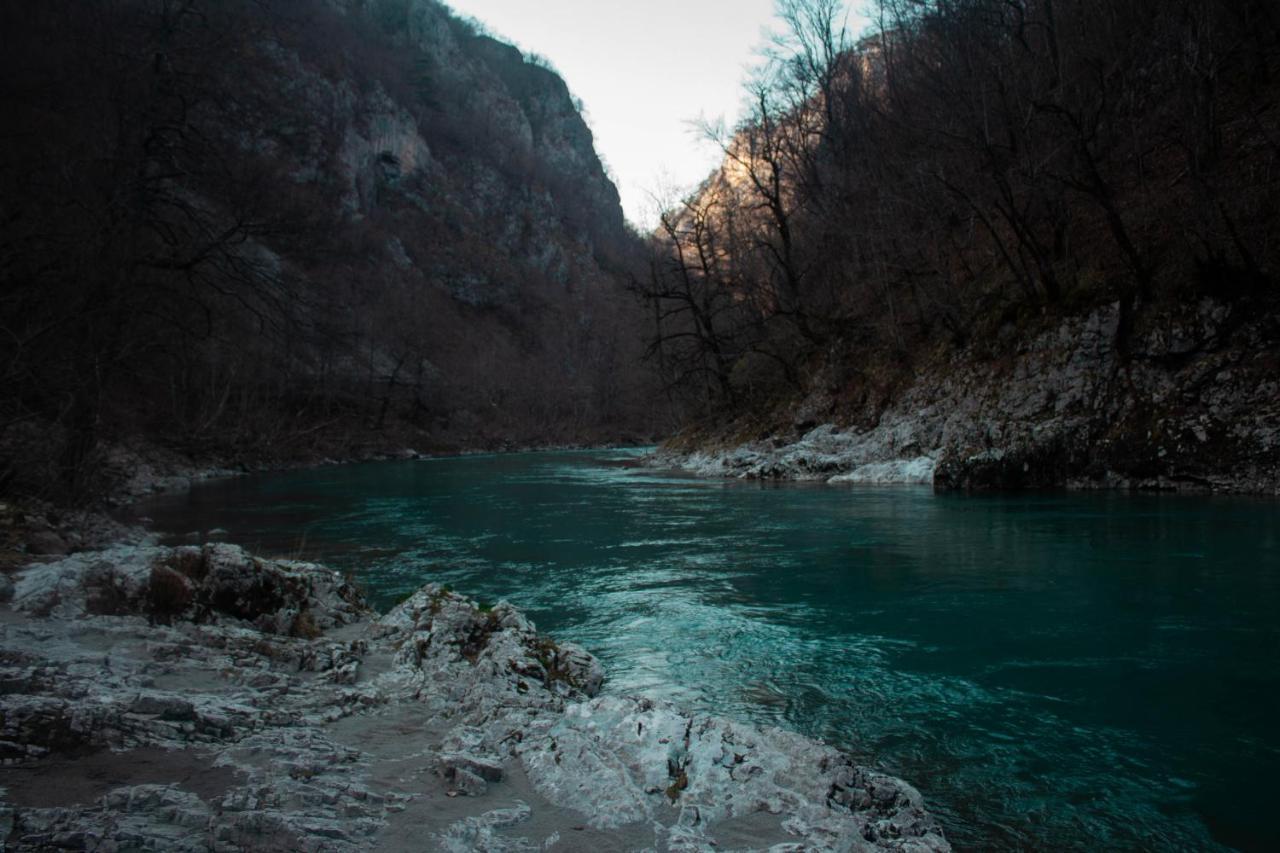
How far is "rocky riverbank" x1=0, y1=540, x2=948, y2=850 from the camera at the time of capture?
2.47m

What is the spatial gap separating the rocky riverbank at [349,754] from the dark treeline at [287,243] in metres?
5.70

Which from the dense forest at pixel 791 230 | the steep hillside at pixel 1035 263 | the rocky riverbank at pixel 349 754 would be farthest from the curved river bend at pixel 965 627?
the dense forest at pixel 791 230

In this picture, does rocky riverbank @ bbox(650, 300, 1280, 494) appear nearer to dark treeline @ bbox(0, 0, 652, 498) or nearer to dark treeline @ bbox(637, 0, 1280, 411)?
dark treeline @ bbox(637, 0, 1280, 411)

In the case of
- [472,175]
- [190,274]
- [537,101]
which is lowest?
[190,274]

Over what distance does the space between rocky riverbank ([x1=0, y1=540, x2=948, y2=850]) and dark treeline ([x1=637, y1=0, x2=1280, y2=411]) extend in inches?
628

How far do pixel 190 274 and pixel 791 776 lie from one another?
36.0ft

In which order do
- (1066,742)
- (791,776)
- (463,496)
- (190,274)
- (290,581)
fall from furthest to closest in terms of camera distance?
(463,496) < (190,274) < (290,581) < (1066,742) < (791,776)

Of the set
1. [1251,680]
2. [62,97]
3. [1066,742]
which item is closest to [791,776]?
[1066,742]

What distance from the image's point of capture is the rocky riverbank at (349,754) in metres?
2.47

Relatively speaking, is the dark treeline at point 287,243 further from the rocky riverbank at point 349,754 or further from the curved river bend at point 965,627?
the rocky riverbank at point 349,754

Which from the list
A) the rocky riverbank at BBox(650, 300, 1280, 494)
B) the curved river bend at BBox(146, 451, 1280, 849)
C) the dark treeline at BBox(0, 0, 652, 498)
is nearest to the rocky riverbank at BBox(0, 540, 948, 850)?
the curved river bend at BBox(146, 451, 1280, 849)

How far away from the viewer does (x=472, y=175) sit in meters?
108

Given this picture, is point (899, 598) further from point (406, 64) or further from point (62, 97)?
point (406, 64)

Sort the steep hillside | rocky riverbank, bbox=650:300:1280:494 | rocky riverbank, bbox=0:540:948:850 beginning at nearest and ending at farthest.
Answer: rocky riverbank, bbox=0:540:948:850 < rocky riverbank, bbox=650:300:1280:494 < the steep hillside
